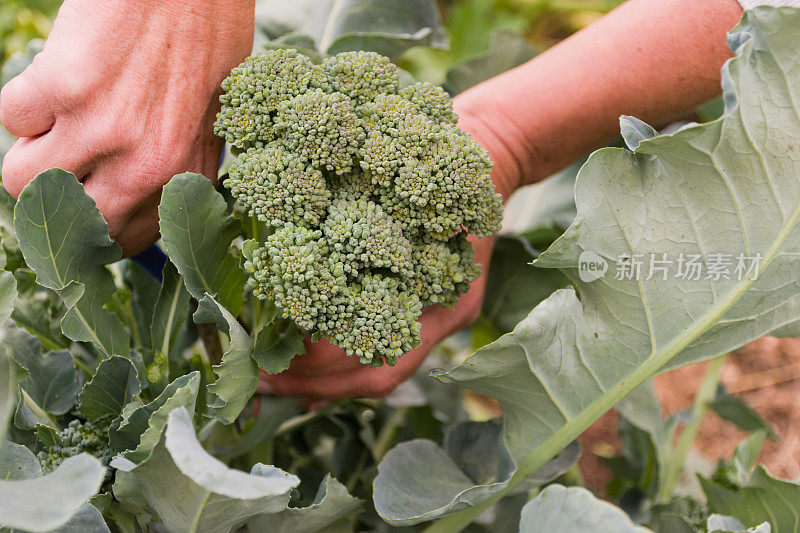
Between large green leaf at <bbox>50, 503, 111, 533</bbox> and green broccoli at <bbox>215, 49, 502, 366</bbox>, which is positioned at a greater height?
green broccoli at <bbox>215, 49, 502, 366</bbox>

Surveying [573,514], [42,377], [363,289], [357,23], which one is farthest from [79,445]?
[357,23]

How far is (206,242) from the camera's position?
68cm

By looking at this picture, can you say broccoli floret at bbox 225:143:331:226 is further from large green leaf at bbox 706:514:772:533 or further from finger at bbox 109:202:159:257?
large green leaf at bbox 706:514:772:533

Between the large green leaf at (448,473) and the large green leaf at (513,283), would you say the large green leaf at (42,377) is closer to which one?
the large green leaf at (448,473)

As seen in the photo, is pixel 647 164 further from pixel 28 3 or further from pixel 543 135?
pixel 28 3

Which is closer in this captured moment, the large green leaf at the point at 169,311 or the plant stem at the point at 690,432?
the large green leaf at the point at 169,311

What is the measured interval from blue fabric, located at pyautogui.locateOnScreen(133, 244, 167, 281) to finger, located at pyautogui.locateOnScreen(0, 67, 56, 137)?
0.20 meters

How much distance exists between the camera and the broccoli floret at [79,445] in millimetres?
655

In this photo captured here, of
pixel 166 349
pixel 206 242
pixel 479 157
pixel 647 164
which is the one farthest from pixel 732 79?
pixel 166 349

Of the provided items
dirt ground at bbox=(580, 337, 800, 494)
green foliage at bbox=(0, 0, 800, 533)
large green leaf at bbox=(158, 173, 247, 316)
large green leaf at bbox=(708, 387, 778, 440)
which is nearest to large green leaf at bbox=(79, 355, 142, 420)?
green foliage at bbox=(0, 0, 800, 533)

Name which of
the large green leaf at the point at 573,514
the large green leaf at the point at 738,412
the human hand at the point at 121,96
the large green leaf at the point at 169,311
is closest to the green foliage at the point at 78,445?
the large green leaf at the point at 169,311

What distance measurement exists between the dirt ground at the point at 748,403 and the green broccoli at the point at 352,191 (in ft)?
3.85

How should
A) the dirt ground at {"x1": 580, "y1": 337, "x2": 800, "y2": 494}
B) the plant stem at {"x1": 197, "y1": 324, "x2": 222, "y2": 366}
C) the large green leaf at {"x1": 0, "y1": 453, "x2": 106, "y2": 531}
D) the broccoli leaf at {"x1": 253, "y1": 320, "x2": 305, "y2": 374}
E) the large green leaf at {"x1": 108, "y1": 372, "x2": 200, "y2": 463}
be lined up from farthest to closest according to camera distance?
the dirt ground at {"x1": 580, "y1": 337, "x2": 800, "y2": 494} < the plant stem at {"x1": 197, "y1": 324, "x2": 222, "y2": 366} < the broccoli leaf at {"x1": 253, "y1": 320, "x2": 305, "y2": 374} < the large green leaf at {"x1": 108, "y1": 372, "x2": 200, "y2": 463} < the large green leaf at {"x1": 0, "y1": 453, "x2": 106, "y2": 531}

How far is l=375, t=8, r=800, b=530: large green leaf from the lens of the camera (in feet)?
2.07
